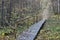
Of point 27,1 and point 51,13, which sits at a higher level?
point 27,1

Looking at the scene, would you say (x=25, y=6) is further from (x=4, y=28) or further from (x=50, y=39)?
(x=50, y=39)

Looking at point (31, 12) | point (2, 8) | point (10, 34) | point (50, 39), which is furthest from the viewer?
point (31, 12)

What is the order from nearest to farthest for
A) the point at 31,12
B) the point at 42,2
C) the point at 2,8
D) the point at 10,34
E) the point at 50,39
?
the point at 50,39 → the point at 10,34 → the point at 2,8 → the point at 31,12 → the point at 42,2

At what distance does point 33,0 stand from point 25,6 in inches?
66.6

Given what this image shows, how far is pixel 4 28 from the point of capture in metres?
8.49

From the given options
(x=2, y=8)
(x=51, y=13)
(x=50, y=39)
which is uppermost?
(x=2, y=8)

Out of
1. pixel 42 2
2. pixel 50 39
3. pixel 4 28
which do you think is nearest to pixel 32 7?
pixel 42 2

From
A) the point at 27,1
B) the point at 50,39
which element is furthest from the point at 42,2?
the point at 50,39

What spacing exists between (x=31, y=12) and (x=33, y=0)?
2.10 metres

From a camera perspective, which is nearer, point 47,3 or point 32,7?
point 32,7

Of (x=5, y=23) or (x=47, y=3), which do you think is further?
(x=47, y=3)

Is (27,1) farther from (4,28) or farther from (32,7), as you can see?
(4,28)

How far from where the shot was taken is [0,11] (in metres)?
9.59

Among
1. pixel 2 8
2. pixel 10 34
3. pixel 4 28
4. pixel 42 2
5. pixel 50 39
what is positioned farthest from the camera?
pixel 42 2
